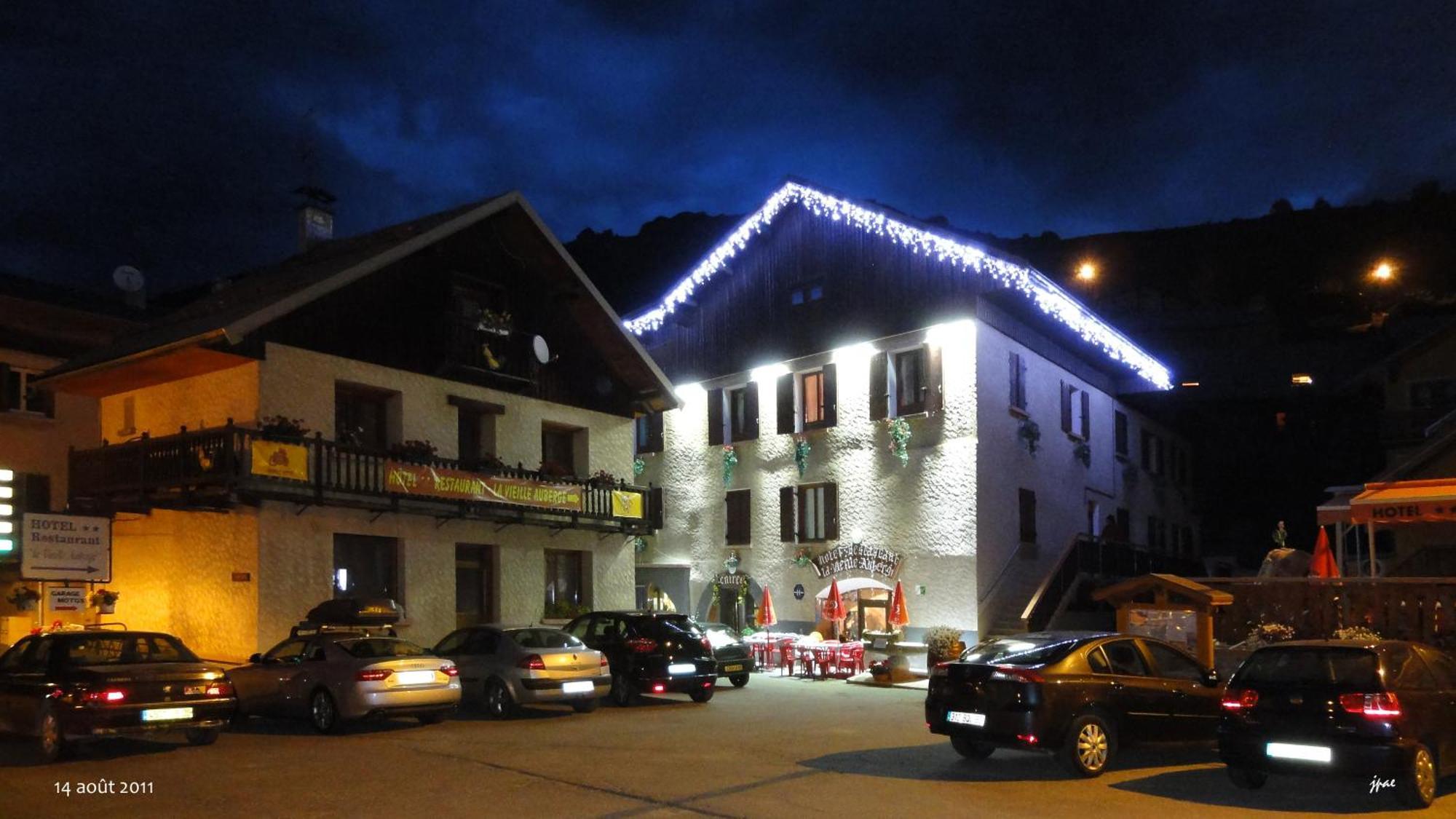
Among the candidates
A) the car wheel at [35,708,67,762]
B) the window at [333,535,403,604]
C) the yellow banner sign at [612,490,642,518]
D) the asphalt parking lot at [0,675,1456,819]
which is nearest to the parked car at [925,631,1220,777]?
the asphalt parking lot at [0,675,1456,819]

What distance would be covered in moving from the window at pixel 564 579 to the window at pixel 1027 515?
10.7m

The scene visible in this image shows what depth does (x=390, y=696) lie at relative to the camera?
1495cm

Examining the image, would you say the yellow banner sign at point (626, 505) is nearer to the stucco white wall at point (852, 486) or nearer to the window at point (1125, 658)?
the stucco white wall at point (852, 486)

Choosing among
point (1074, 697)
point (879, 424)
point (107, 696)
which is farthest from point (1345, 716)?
point (879, 424)

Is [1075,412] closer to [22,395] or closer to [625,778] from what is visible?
[625,778]

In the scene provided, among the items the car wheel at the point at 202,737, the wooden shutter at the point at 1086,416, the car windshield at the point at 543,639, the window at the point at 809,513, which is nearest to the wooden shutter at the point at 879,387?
the window at the point at 809,513

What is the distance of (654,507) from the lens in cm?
2761

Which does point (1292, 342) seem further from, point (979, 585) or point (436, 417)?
point (436, 417)

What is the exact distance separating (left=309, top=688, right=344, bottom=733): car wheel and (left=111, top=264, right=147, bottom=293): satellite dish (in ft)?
62.7

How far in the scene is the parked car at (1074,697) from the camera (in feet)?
37.3

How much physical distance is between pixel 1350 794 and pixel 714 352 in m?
23.5

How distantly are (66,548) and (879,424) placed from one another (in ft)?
57.2

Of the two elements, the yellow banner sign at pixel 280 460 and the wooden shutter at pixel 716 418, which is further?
the wooden shutter at pixel 716 418

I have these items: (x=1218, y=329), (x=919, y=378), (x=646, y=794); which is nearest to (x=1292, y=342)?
(x=1218, y=329)
